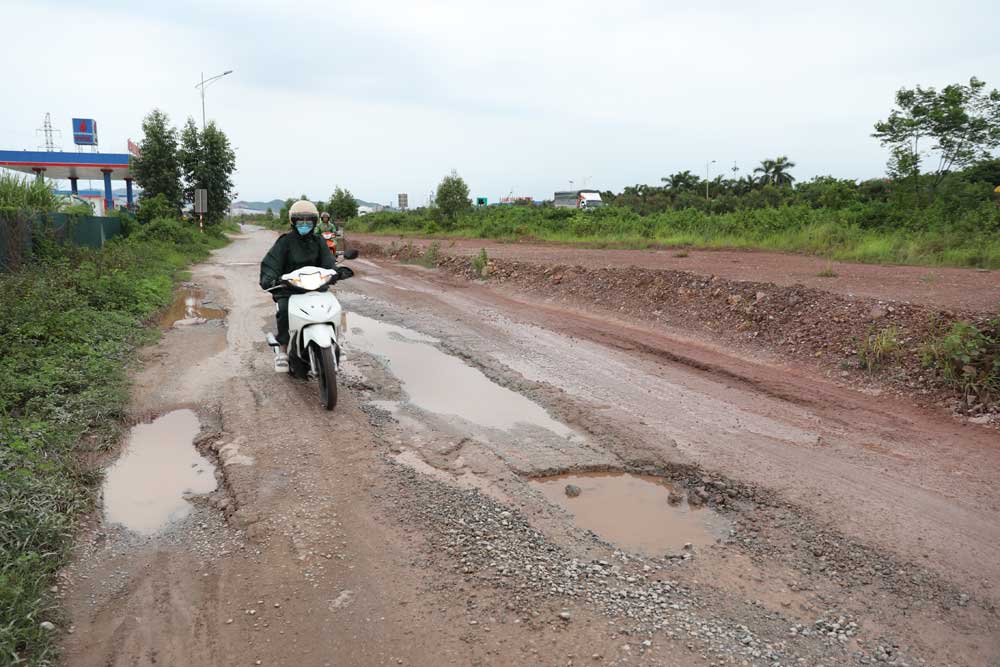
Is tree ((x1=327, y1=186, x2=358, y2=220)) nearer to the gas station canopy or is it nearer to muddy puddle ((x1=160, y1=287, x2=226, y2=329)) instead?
the gas station canopy

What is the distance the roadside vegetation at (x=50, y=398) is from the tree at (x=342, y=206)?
4203 cm

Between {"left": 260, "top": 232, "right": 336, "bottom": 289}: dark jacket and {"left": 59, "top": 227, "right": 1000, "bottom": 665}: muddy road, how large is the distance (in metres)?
1.11

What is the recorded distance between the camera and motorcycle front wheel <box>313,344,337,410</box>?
563 centimetres

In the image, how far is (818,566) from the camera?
3324mm

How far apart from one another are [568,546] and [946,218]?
670 inches

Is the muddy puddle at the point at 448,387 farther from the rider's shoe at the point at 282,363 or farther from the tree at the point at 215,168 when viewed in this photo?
the tree at the point at 215,168

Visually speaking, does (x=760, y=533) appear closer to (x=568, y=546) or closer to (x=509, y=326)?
(x=568, y=546)

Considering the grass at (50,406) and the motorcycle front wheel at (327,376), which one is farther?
the motorcycle front wheel at (327,376)

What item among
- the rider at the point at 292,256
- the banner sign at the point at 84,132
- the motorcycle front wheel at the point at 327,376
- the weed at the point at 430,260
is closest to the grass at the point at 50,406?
the rider at the point at 292,256

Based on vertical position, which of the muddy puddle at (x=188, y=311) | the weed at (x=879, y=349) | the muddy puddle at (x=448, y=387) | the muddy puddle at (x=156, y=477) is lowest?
the muddy puddle at (x=156, y=477)

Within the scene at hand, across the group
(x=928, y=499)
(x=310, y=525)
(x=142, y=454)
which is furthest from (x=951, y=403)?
(x=142, y=454)

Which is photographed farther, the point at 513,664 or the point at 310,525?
the point at 310,525

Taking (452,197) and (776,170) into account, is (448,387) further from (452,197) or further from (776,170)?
(776,170)

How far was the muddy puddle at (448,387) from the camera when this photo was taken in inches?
220
